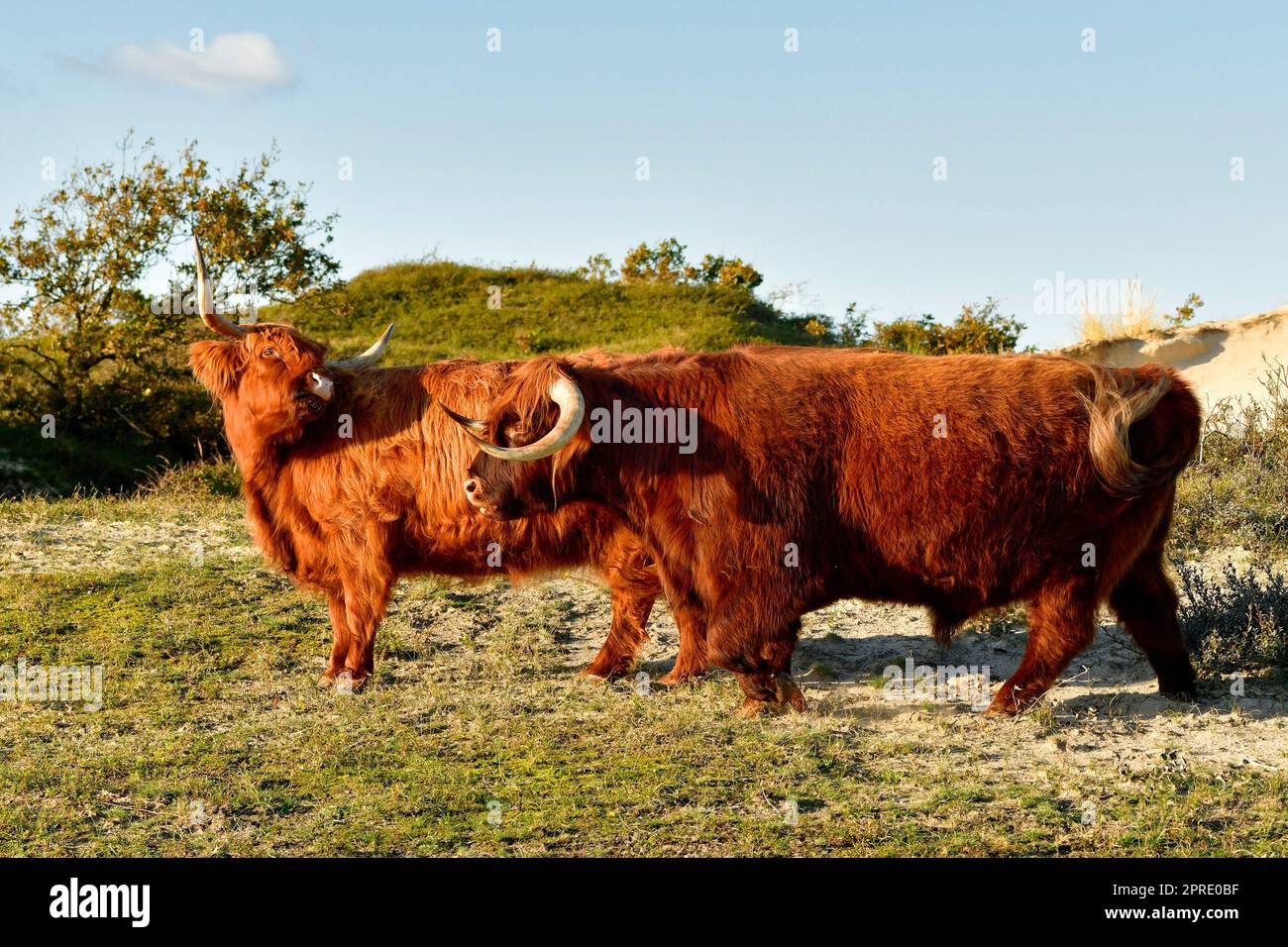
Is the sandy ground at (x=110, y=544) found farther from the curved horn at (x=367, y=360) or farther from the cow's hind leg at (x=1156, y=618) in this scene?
the cow's hind leg at (x=1156, y=618)

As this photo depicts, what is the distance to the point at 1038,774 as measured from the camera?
216 inches

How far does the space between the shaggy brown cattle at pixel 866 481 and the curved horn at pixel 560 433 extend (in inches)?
0.4

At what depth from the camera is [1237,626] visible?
7234 mm

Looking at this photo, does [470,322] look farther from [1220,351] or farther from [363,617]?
[363,617]

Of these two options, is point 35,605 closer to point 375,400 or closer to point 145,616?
point 145,616

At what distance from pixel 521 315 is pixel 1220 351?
12108 mm

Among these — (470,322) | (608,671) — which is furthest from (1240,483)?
(470,322)

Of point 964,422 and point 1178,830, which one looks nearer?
point 1178,830

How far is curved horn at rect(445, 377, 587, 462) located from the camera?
6074 millimetres

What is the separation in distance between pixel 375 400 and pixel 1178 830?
4722mm

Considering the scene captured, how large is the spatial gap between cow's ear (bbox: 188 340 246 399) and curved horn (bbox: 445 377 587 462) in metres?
1.96

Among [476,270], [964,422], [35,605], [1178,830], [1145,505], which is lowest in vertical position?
[1178,830]

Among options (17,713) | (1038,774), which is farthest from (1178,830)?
(17,713)

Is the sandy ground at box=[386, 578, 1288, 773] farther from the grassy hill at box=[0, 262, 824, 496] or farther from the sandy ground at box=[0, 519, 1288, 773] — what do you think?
the grassy hill at box=[0, 262, 824, 496]
